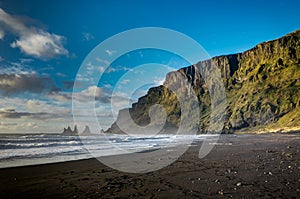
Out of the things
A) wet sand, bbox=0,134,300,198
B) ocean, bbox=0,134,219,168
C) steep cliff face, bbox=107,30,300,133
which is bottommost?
wet sand, bbox=0,134,300,198

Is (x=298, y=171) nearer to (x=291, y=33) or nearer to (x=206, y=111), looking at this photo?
(x=291, y=33)

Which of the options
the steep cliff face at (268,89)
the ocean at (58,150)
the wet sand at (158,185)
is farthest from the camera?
the steep cliff face at (268,89)

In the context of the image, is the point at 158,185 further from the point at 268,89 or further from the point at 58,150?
the point at 268,89

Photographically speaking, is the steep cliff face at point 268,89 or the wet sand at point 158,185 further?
the steep cliff face at point 268,89

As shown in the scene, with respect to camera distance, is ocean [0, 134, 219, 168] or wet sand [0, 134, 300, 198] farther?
ocean [0, 134, 219, 168]

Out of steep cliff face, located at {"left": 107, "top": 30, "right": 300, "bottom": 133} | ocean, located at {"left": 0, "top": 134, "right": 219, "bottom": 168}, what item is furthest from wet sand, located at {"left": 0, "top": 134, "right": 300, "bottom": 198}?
steep cliff face, located at {"left": 107, "top": 30, "right": 300, "bottom": 133}

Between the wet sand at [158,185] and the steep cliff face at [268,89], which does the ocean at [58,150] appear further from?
the steep cliff face at [268,89]

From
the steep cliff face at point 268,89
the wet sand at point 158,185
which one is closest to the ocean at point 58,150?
the wet sand at point 158,185

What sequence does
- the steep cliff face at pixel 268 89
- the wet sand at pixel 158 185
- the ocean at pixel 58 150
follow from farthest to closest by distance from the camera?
the steep cliff face at pixel 268 89 → the ocean at pixel 58 150 → the wet sand at pixel 158 185

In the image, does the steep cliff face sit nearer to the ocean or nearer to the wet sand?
the ocean

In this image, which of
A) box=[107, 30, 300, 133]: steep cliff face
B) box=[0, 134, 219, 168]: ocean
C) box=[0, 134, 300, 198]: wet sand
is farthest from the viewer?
box=[107, 30, 300, 133]: steep cliff face

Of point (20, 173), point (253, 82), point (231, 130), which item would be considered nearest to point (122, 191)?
point (20, 173)

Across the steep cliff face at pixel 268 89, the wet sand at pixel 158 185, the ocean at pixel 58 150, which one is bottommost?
the wet sand at pixel 158 185

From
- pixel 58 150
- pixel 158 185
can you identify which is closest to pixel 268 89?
pixel 58 150
